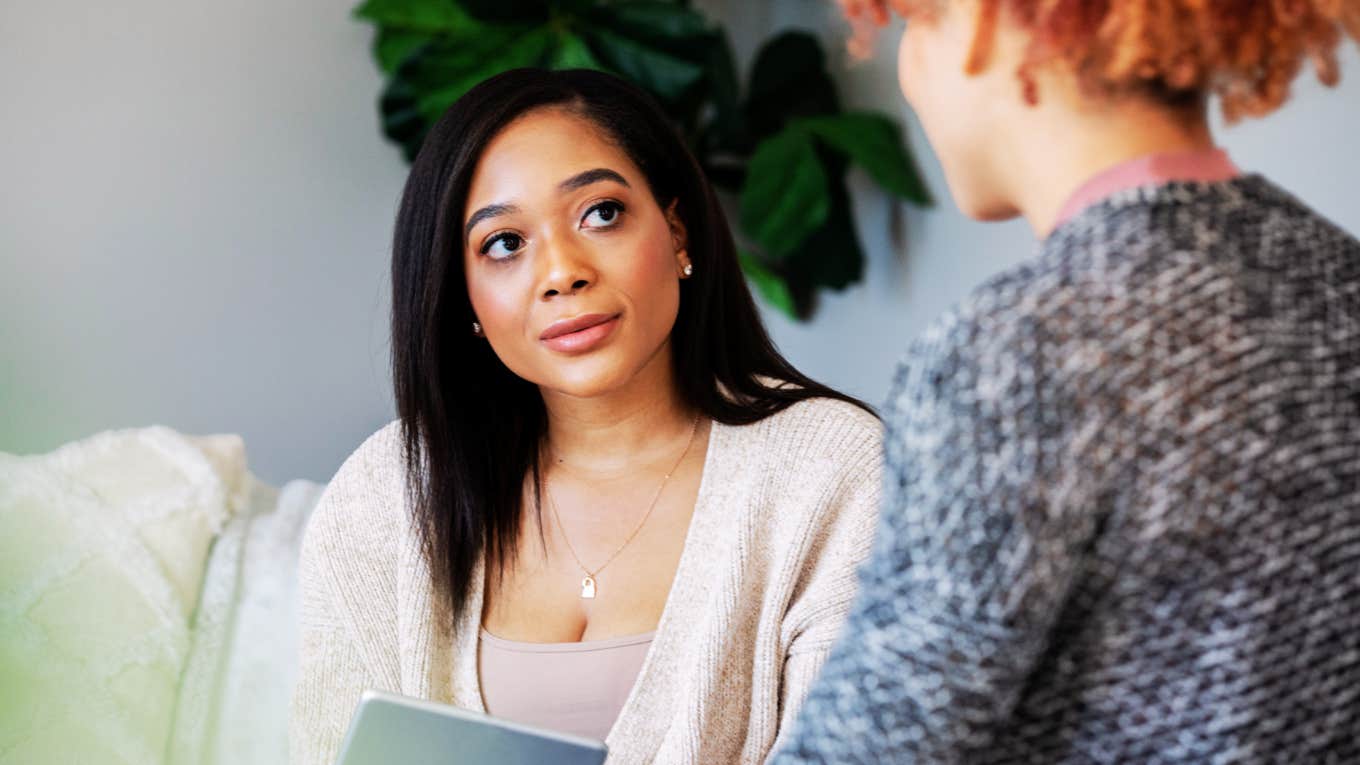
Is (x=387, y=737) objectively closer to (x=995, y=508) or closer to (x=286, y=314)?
(x=995, y=508)

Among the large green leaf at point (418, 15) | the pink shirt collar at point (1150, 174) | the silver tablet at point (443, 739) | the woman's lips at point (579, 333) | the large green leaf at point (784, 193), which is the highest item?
the large green leaf at point (418, 15)

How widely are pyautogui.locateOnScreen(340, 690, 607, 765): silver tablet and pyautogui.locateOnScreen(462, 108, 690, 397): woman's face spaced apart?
52 centimetres

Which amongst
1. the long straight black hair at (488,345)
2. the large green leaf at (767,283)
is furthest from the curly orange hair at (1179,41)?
the large green leaf at (767,283)

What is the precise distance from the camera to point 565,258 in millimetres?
1344

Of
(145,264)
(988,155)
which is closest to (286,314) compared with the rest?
(145,264)

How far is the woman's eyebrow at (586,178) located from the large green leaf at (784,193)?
1.53 metres

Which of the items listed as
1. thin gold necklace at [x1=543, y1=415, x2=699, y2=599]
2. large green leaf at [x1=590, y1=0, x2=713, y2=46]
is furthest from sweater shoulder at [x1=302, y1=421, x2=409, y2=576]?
large green leaf at [x1=590, y1=0, x2=713, y2=46]

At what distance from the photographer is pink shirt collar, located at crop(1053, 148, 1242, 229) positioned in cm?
69

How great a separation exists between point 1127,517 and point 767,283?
2.50 metres

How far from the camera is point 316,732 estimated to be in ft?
4.81

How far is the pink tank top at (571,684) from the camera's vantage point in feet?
4.57

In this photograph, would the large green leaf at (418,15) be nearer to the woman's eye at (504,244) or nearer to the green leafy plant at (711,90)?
the green leafy plant at (711,90)

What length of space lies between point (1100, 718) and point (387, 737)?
443mm

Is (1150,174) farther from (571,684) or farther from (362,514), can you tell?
(362,514)
